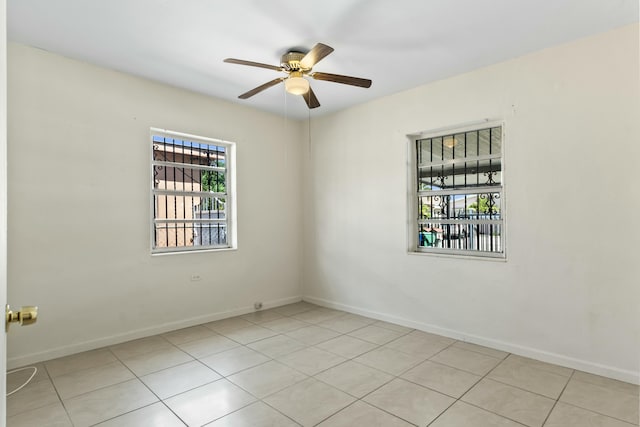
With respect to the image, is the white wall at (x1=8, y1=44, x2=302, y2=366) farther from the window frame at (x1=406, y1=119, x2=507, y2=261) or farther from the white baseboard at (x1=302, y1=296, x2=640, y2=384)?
the window frame at (x1=406, y1=119, x2=507, y2=261)

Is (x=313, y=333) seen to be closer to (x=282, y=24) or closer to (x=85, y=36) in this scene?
(x=282, y=24)

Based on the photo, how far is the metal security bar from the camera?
3.89 metres

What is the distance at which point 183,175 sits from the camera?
4.11 meters

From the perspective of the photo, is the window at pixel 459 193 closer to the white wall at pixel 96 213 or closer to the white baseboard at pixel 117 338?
the white wall at pixel 96 213

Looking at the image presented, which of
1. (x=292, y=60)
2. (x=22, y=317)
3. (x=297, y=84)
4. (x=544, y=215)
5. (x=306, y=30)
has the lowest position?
(x=22, y=317)

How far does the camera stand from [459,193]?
145 inches

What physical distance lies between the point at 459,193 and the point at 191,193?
10.2ft

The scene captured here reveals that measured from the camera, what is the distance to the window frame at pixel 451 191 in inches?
129

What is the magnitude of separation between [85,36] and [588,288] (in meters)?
4.59

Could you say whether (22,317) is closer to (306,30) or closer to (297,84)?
(297,84)

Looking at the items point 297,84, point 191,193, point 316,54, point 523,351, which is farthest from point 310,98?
point 523,351

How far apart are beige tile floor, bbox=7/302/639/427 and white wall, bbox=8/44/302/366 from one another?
34 cm

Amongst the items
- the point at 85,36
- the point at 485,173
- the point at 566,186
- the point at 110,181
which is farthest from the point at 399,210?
the point at 85,36

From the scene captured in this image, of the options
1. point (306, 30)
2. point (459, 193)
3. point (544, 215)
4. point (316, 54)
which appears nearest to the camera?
point (316, 54)
